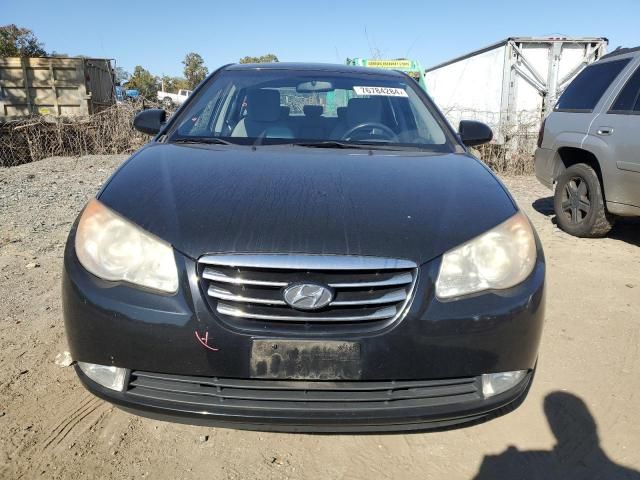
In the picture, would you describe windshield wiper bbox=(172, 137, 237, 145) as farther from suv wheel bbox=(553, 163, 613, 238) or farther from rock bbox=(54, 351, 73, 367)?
suv wheel bbox=(553, 163, 613, 238)

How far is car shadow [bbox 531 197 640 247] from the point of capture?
5570 mm

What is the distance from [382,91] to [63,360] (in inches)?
94.6

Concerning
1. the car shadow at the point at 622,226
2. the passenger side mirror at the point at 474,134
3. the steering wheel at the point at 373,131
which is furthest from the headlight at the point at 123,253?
the car shadow at the point at 622,226

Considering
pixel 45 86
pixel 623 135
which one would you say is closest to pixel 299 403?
pixel 623 135

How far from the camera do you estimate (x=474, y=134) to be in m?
3.22

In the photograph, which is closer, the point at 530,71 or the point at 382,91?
the point at 382,91

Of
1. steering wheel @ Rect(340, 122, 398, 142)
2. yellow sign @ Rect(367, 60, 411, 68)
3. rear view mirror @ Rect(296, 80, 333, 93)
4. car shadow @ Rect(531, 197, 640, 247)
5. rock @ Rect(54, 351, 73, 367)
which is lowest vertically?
car shadow @ Rect(531, 197, 640, 247)

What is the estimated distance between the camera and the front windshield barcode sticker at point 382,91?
10.8ft

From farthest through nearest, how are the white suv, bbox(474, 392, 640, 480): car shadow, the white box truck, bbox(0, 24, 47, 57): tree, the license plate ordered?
bbox(0, 24, 47, 57): tree, the white box truck, the white suv, bbox(474, 392, 640, 480): car shadow, the license plate

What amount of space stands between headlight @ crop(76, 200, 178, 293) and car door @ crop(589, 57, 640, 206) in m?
4.24

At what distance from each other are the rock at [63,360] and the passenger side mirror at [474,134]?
8.33 feet

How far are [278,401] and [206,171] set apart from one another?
107cm

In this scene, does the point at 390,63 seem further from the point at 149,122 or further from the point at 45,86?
the point at 149,122

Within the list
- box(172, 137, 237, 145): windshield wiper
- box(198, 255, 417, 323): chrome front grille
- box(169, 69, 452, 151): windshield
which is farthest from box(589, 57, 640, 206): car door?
box(198, 255, 417, 323): chrome front grille
